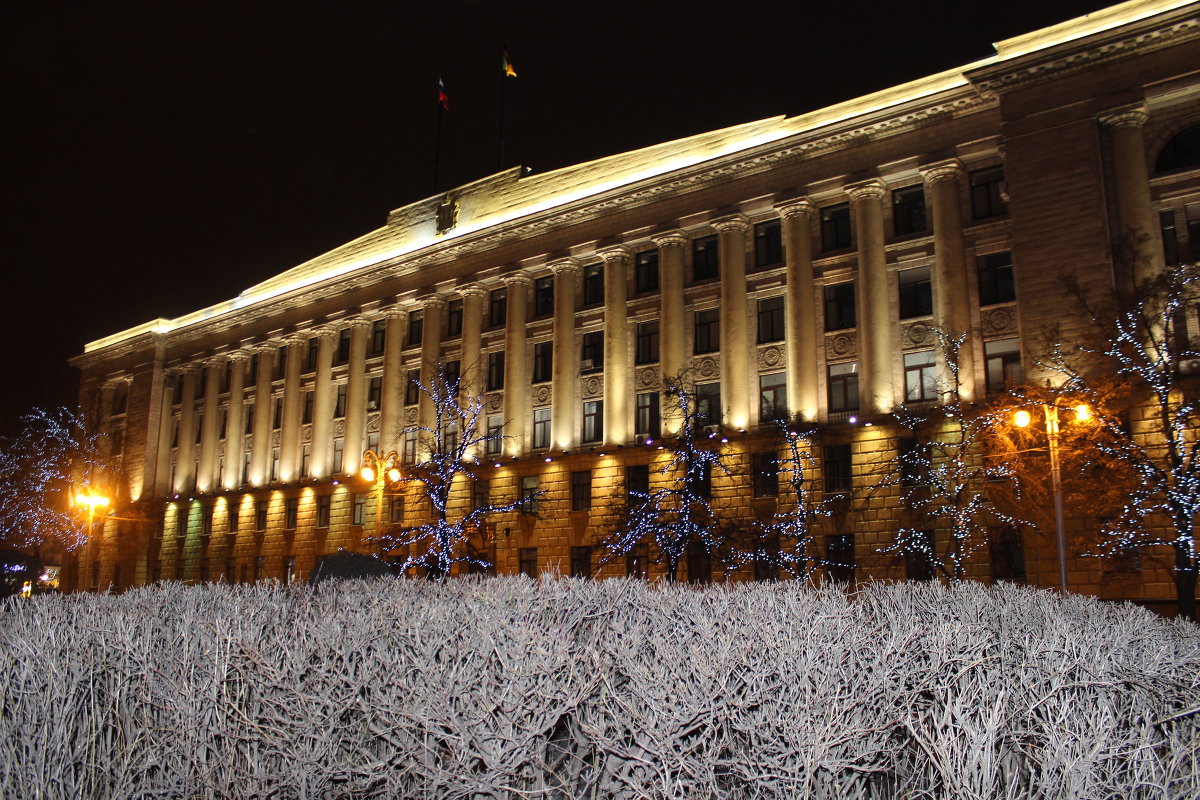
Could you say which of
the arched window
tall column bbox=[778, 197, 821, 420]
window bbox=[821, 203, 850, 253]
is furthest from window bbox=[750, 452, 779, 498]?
the arched window

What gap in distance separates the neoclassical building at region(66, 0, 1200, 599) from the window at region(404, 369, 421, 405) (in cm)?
16

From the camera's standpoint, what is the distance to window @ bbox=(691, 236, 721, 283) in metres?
39.0

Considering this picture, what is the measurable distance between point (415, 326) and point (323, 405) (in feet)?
24.6

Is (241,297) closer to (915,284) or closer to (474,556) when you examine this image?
(474,556)

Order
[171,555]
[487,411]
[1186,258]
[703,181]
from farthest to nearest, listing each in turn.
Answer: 1. [171,555]
2. [487,411]
3. [703,181]
4. [1186,258]

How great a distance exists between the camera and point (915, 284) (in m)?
33.9

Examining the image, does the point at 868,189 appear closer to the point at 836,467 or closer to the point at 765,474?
the point at 836,467

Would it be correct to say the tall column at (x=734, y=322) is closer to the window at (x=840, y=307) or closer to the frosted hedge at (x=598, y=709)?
the window at (x=840, y=307)

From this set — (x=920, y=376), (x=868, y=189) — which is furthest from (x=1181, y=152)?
(x=920, y=376)

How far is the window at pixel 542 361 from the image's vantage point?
4319 cm

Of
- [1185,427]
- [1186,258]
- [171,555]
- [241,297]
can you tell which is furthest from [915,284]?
[171,555]

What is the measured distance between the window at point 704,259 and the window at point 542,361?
26.8 feet

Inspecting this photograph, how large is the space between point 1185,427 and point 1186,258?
610 centimetres

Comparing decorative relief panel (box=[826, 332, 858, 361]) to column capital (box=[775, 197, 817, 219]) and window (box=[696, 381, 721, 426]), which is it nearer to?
window (box=[696, 381, 721, 426])
